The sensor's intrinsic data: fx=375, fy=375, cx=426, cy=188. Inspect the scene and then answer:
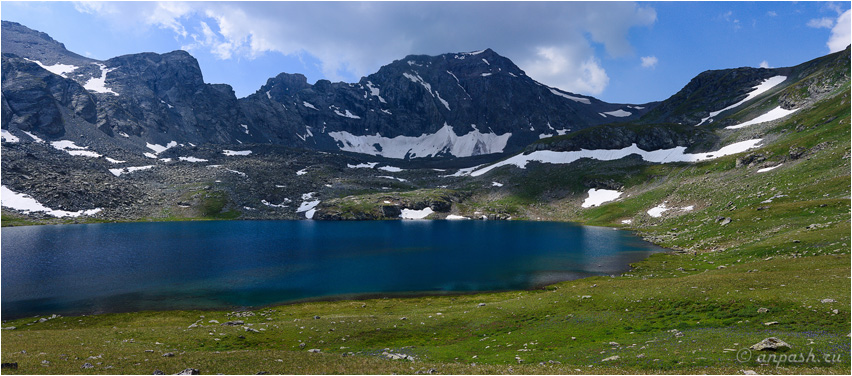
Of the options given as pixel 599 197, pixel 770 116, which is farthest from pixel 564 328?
pixel 770 116

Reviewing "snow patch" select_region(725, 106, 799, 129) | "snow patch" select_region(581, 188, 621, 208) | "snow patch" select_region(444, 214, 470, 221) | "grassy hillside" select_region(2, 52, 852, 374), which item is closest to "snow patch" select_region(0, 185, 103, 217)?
"grassy hillside" select_region(2, 52, 852, 374)

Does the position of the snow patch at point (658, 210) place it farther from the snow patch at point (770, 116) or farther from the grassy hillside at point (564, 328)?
the snow patch at point (770, 116)

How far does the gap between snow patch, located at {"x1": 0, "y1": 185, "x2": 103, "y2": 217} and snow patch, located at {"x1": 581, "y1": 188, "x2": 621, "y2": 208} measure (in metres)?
216

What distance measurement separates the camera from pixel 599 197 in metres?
172

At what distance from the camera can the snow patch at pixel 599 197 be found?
166625 millimetres

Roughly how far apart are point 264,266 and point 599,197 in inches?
5861

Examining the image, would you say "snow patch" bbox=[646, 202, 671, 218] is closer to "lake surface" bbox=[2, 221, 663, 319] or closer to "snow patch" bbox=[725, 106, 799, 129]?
"lake surface" bbox=[2, 221, 663, 319]

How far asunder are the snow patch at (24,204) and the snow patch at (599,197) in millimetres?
215895

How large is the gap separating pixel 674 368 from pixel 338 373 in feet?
54.7

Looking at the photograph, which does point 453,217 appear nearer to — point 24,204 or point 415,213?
point 415,213

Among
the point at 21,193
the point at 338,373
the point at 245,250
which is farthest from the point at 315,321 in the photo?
the point at 21,193

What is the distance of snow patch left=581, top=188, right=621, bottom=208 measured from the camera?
167 metres

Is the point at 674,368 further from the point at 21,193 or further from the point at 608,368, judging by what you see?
the point at 21,193

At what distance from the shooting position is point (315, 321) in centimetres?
3716
